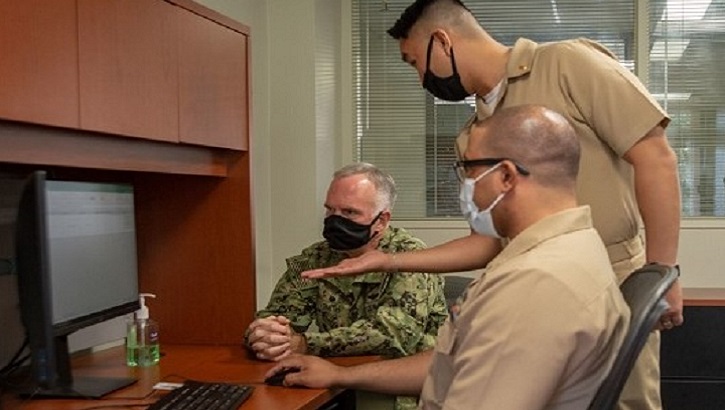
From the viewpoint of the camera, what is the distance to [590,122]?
6.58 ft

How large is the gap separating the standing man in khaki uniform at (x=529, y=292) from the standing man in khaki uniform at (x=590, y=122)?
1.23 feet

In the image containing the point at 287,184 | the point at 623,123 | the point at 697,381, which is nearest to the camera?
the point at 623,123

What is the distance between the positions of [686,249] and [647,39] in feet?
3.31

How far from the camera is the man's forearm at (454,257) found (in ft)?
7.40

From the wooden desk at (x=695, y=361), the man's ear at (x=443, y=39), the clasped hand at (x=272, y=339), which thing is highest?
the man's ear at (x=443, y=39)

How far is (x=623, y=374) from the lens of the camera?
52.1 inches

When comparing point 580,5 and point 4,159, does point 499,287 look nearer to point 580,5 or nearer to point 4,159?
point 4,159

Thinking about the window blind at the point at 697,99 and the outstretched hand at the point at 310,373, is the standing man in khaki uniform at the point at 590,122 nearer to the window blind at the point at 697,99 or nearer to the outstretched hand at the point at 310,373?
the outstretched hand at the point at 310,373

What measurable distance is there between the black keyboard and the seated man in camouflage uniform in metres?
0.35

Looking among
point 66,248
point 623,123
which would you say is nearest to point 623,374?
point 623,123

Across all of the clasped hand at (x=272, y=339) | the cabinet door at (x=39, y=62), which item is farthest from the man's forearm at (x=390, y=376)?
the cabinet door at (x=39, y=62)

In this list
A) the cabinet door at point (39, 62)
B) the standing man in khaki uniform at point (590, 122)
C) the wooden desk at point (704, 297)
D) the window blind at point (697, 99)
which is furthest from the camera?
the window blind at point (697, 99)

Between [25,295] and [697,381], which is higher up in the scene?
[25,295]

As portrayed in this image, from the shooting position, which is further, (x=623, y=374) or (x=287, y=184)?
(x=287, y=184)
